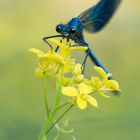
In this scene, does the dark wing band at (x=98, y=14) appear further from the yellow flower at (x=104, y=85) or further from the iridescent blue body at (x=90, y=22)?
the yellow flower at (x=104, y=85)

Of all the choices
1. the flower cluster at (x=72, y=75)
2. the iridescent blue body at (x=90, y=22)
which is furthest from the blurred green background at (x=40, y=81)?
the flower cluster at (x=72, y=75)

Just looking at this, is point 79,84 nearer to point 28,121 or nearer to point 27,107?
point 28,121

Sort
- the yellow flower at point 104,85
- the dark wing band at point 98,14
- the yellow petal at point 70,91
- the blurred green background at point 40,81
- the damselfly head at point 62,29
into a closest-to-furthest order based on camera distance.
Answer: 1. the yellow petal at point 70,91
2. the yellow flower at point 104,85
3. the damselfly head at point 62,29
4. the dark wing band at point 98,14
5. the blurred green background at point 40,81

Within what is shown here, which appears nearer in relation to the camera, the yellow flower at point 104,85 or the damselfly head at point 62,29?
the yellow flower at point 104,85

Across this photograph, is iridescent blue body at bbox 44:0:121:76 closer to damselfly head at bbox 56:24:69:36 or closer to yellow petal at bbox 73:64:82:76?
damselfly head at bbox 56:24:69:36

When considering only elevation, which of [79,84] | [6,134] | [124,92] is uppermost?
[79,84]

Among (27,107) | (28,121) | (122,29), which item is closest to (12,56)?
(27,107)

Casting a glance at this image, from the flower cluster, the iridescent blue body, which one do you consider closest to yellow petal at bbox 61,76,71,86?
the flower cluster
